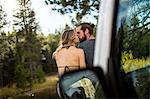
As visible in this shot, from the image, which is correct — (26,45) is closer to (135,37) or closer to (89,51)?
(89,51)

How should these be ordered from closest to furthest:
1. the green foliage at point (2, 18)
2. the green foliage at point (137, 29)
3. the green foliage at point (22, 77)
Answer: the green foliage at point (137, 29) < the green foliage at point (22, 77) < the green foliage at point (2, 18)

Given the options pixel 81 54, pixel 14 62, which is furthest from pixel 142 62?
pixel 14 62

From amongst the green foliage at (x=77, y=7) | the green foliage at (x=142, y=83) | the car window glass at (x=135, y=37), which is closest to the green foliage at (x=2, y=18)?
the green foliage at (x=77, y=7)

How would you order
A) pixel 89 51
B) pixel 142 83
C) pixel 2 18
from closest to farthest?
pixel 142 83 → pixel 89 51 → pixel 2 18

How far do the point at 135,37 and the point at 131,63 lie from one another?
0.30ft

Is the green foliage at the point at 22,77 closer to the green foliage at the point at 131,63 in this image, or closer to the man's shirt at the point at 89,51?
the man's shirt at the point at 89,51

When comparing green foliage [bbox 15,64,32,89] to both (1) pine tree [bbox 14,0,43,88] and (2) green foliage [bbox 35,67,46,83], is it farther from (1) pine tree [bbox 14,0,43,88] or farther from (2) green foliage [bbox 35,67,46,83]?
(2) green foliage [bbox 35,67,46,83]

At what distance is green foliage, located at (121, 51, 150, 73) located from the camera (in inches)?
48.0

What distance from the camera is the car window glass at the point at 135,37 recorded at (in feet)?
3.97

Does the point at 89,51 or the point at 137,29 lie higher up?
the point at 137,29

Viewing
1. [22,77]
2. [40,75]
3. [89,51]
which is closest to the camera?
[89,51]

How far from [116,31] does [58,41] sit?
2.50 m

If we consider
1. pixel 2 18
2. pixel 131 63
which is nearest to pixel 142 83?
pixel 131 63

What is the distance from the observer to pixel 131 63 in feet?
4.09
